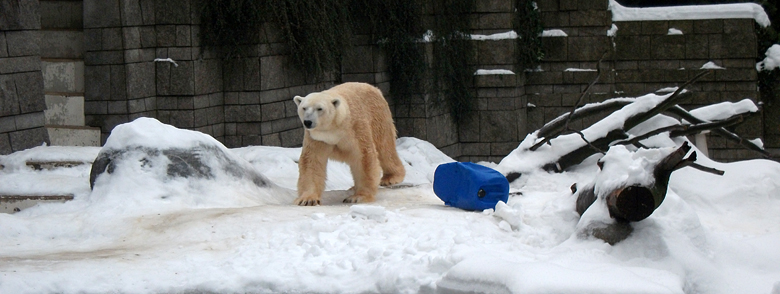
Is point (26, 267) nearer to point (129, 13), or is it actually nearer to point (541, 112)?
point (129, 13)

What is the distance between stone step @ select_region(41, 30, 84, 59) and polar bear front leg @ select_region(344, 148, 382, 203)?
3353 millimetres

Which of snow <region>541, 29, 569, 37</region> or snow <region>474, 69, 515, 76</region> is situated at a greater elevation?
snow <region>541, 29, 569, 37</region>

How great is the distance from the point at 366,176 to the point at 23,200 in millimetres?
2245

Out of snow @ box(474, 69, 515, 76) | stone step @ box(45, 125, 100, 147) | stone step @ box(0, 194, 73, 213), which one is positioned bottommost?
Answer: stone step @ box(0, 194, 73, 213)

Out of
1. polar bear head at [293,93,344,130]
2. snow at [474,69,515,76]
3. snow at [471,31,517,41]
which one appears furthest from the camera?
snow at [474,69,515,76]

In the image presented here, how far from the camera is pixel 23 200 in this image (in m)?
5.18

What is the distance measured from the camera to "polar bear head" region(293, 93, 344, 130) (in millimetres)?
5273

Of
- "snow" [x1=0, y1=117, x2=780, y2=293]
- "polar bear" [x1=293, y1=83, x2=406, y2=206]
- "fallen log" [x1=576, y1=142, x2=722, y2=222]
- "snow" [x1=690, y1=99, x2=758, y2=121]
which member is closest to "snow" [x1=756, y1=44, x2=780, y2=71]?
"snow" [x1=690, y1=99, x2=758, y2=121]

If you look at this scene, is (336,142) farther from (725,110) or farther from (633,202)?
(725,110)

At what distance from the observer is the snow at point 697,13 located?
33.5 feet

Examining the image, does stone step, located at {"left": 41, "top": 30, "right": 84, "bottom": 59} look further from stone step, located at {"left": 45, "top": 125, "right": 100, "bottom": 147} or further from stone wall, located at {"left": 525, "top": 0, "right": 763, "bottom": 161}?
stone wall, located at {"left": 525, "top": 0, "right": 763, "bottom": 161}

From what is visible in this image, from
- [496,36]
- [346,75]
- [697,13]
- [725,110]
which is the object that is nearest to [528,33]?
[496,36]

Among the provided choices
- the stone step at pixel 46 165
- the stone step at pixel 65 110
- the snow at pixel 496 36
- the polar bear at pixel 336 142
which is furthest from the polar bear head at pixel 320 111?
the snow at pixel 496 36

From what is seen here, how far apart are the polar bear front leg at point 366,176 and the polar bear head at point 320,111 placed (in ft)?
1.20
